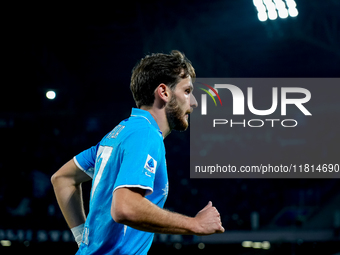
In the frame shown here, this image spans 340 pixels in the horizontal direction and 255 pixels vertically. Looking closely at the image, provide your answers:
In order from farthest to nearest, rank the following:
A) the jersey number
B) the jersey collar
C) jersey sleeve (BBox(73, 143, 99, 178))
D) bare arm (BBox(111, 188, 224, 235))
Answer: jersey sleeve (BBox(73, 143, 99, 178))
the jersey collar
the jersey number
bare arm (BBox(111, 188, 224, 235))

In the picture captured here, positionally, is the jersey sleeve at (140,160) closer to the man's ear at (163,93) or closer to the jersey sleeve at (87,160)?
the man's ear at (163,93)

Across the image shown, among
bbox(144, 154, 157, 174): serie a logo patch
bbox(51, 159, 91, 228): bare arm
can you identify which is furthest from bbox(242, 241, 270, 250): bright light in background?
bbox(144, 154, 157, 174): serie a logo patch

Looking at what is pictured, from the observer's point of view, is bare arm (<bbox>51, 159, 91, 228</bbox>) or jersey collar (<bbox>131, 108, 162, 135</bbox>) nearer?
jersey collar (<bbox>131, 108, 162, 135</bbox>)

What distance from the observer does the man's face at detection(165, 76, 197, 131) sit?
67.4 inches

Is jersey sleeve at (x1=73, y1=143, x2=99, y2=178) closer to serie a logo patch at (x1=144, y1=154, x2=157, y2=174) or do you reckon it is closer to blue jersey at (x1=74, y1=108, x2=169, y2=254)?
blue jersey at (x1=74, y1=108, x2=169, y2=254)

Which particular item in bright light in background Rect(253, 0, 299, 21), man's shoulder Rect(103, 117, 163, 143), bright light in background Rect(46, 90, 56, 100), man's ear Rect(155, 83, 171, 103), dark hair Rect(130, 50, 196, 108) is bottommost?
man's shoulder Rect(103, 117, 163, 143)

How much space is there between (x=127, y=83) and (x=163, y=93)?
8.39 metres

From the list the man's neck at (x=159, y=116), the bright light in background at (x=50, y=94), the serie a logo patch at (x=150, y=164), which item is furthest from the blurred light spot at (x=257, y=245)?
the serie a logo patch at (x=150, y=164)

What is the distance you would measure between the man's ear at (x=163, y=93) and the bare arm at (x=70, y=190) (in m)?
0.56

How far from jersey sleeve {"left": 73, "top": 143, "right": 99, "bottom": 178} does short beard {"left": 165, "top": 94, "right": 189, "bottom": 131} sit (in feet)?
1.28

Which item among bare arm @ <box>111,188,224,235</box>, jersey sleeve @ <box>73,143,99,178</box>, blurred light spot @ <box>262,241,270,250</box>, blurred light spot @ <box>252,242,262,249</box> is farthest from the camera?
blurred light spot @ <box>252,242,262,249</box>

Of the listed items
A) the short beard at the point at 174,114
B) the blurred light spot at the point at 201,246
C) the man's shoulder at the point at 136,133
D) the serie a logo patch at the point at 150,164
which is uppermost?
the short beard at the point at 174,114

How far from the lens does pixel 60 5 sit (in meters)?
6.47

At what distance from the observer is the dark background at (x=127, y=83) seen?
694cm
